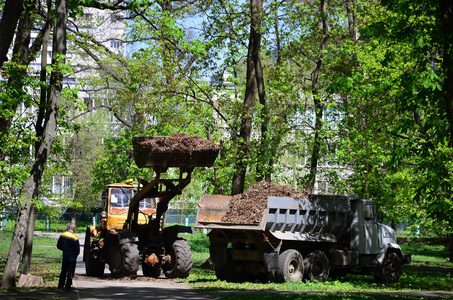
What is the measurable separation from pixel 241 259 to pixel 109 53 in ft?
43.5

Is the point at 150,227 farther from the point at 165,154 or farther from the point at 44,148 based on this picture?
the point at 44,148

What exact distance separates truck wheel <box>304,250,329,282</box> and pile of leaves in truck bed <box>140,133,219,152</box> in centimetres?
416

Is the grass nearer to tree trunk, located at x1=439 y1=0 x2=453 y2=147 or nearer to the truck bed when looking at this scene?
the truck bed

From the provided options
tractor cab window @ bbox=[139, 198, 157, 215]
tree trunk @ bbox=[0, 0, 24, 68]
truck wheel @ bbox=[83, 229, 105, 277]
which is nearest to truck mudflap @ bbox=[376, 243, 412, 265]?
tractor cab window @ bbox=[139, 198, 157, 215]

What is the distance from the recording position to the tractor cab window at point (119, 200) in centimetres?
2259

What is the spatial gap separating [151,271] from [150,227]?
1.38 m

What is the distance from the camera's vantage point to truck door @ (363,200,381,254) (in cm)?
2064

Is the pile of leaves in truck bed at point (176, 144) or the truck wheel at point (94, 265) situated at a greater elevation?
the pile of leaves in truck bed at point (176, 144)

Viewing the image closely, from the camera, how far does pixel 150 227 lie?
2061cm

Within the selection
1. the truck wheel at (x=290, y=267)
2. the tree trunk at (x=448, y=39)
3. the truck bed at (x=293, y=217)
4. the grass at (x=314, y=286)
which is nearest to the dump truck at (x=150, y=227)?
the grass at (x=314, y=286)

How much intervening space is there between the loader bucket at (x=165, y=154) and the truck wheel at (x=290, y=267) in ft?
11.8

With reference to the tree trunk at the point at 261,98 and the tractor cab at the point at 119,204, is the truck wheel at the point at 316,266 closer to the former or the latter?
the tractor cab at the point at 119,204

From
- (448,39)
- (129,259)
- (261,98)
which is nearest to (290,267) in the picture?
(129,259)

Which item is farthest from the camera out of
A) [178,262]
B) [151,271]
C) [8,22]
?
[151,271]
